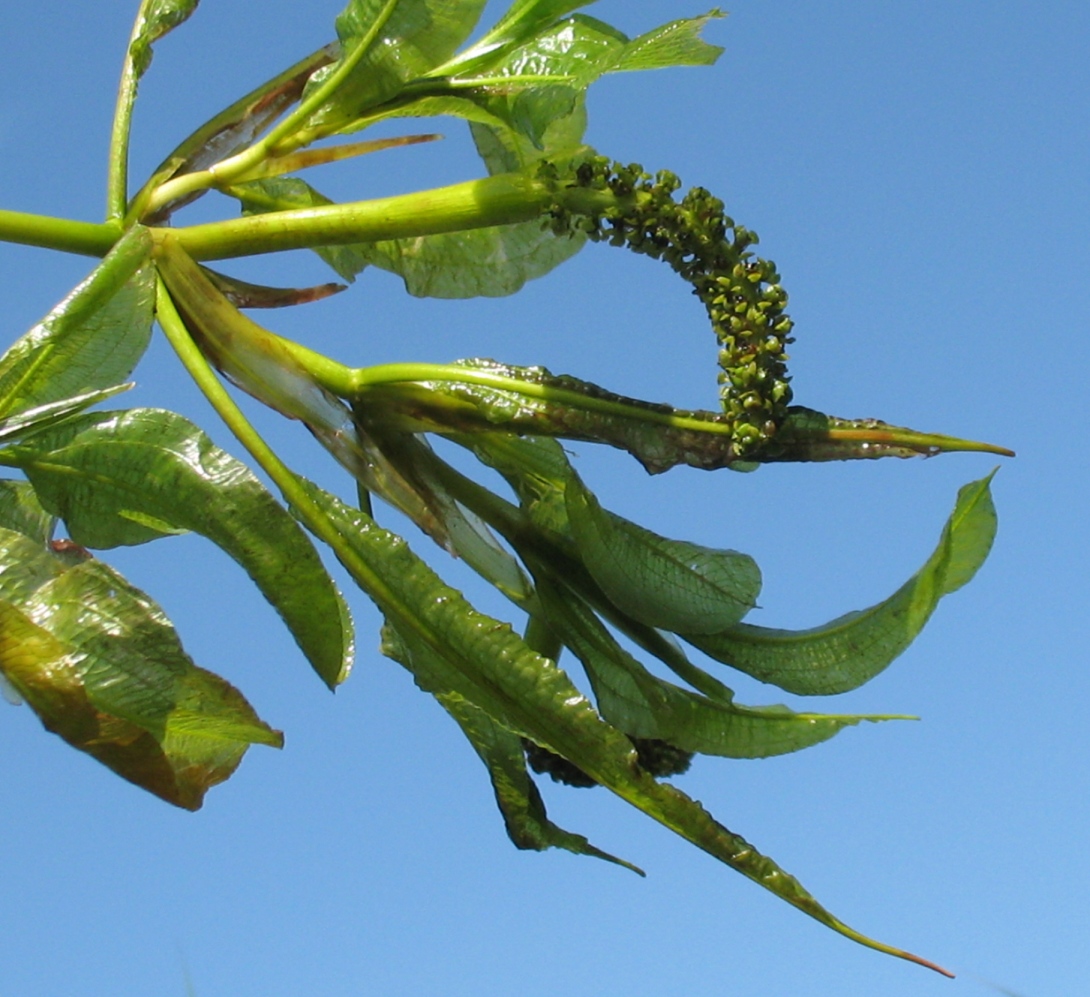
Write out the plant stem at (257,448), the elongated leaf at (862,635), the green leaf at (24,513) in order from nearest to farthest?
1. the plant stem at (257,448)
2. the elongated leaf at (862,635)
3. the green leaf at (24,513)

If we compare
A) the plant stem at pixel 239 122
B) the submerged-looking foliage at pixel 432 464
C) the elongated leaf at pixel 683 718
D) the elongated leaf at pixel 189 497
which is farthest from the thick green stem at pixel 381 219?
the elongated leaf at pixel 683 718

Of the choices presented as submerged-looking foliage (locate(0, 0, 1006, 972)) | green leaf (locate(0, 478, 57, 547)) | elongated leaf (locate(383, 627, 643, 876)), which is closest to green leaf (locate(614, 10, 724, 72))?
submerged-looking foliage (locate(0, 0, 1006, 972))

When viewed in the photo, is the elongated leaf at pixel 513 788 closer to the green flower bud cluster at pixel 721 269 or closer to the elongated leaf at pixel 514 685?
the elongated leaf at pixel 514 685

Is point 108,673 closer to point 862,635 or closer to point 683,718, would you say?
point 683,718

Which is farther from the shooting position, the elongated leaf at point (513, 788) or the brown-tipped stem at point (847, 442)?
the elongated leaf at point (513, 788)

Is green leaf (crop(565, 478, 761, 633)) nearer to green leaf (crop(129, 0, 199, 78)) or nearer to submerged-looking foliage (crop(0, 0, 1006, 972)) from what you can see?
submerged-looking foliage (crop(0, 0, 1006, 972))

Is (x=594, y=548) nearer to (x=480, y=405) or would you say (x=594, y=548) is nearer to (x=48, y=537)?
(x=480, y=405)
